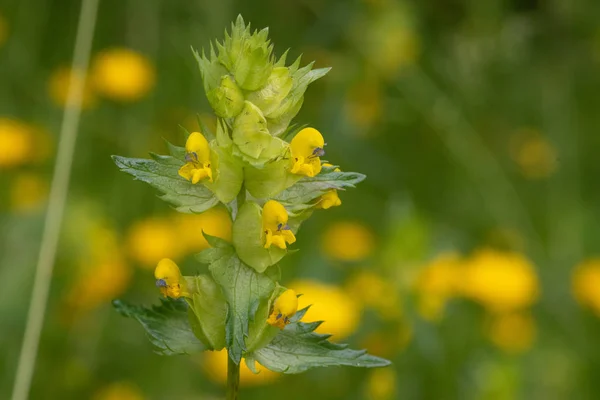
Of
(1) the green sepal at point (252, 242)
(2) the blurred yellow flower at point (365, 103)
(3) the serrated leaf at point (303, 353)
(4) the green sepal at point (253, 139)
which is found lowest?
(3) the serrated leaf at point (303, 353)

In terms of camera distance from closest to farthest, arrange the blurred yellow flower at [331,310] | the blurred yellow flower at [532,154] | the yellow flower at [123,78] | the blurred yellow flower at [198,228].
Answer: the blurred yellow flower at [331,310]
the blurred yellow flower at [198,228]
the yellow flower at [123,78]
the blurred yellow flower at [532,154]

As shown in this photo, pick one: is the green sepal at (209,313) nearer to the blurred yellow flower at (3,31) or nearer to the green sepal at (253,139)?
the green sepal at (253,139)

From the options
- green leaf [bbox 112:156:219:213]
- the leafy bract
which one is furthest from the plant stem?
green leaf [bbox 112:156:219:213]

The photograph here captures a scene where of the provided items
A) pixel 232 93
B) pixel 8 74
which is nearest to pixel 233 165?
pixel 232 93

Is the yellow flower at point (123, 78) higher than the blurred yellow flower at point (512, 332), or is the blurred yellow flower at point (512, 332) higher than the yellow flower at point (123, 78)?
the yellow flower at point (123, 78)

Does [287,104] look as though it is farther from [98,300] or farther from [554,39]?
[554,39]

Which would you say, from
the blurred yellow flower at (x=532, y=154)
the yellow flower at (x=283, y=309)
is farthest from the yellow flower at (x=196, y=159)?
the blurred yellow flower at (x=532, y=154)

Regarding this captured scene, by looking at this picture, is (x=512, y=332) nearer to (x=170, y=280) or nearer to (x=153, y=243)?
(x=153, y=243)
